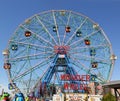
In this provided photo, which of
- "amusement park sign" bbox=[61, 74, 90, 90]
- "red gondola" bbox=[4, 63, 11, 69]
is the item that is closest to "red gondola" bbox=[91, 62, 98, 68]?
"amusement park sign" bbox=[61, 74, 90, 90]

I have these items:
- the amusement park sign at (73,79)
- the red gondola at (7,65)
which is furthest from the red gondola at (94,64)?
the red gondola at (7,65)

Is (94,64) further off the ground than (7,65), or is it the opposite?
(7,65)

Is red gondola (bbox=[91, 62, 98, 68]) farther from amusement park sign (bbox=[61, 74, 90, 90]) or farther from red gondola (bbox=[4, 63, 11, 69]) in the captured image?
red gondola (bbox=[4, 63, 11, 69])

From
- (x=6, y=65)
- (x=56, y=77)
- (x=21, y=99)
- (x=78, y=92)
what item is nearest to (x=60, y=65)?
(x=56, y=77)

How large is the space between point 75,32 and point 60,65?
625cm

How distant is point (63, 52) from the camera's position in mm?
53562

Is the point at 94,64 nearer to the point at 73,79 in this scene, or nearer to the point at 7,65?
the point at 73,79

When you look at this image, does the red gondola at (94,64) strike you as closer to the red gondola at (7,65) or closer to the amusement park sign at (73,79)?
the amusement park sign at (73,79)

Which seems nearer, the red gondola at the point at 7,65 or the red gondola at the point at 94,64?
the red gondola at the point at 7,65

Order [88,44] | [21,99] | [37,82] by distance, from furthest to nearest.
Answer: [88,44] → [37,82] → [21,99]

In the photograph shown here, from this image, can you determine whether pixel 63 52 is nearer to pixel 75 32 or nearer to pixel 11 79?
pixel 75 32

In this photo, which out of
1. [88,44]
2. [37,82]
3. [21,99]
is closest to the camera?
[21,99]

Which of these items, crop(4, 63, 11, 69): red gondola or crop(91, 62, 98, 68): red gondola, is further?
crop(91, 62, 98, 68): red gondola

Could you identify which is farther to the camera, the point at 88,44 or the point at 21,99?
the point at 88,44
